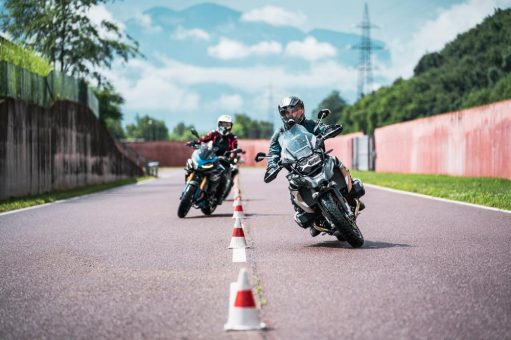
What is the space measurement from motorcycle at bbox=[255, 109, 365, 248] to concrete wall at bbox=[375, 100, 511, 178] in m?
15.5

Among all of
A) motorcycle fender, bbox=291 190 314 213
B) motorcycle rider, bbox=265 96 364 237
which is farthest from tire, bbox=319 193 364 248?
motorcycle rider, bbox=265 96 364 237

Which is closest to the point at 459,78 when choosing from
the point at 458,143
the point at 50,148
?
the point at 458,143

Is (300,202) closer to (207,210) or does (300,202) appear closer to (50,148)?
(207,210)

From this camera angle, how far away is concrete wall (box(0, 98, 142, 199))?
19609 millimetres

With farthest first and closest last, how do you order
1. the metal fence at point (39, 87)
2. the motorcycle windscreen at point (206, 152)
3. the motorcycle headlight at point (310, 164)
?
the metal fence at point (39, 87) → the motorcycle windscreen at point (206, 152) → the motorcycle headlight at point (310, 164)

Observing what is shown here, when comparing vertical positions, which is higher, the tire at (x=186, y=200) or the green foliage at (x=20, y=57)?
the green foliage at (x=20, y=57)

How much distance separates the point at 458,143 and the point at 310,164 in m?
21.0

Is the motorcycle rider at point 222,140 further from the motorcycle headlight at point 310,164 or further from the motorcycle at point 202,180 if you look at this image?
the motorcycle headlight at point 310,164

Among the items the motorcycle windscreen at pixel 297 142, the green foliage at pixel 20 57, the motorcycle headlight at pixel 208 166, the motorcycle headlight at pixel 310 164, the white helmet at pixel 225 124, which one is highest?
the green foliage at pixel 20 57

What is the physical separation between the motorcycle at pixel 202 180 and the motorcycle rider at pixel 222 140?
113 mm

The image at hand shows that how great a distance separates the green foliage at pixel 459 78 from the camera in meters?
75.3

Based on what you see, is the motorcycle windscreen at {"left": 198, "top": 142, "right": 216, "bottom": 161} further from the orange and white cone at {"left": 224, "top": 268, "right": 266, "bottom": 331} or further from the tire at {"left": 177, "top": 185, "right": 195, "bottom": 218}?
the orange and white cone at {"left": 224, "top": 268, "right": 266, "bottom": 331}

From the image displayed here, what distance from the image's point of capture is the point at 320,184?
9039 millimetres

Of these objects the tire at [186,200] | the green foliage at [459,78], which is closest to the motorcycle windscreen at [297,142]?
the tire at [186,200]
